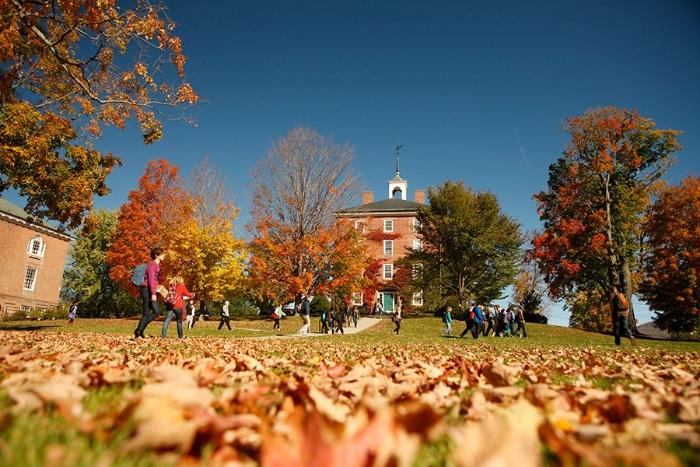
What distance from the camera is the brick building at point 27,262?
34.8 meters

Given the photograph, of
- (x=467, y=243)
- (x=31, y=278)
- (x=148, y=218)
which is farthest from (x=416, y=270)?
(x=31, y=278)

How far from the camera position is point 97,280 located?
146ft

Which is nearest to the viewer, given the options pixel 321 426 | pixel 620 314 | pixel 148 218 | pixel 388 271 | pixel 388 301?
pixel 321 426

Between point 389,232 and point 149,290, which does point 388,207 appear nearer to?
point 389,232

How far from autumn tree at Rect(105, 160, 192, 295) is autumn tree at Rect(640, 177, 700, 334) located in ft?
118

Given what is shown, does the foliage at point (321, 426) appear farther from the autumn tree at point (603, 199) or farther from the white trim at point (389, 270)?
the white trim at point (389, 270)

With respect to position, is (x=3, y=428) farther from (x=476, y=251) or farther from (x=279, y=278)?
(x=476, y=251)

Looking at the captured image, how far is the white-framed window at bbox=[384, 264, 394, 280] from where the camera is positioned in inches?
1877

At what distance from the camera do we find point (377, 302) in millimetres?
45031

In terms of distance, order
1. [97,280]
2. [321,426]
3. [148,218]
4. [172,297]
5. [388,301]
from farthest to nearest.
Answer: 1. [388,301]
2. [97,280]
3. [148,218]
4. [172,297]
5. [321,426]

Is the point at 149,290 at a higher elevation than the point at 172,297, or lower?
higher

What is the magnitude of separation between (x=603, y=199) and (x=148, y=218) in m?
35.4

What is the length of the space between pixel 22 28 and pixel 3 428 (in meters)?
11.6

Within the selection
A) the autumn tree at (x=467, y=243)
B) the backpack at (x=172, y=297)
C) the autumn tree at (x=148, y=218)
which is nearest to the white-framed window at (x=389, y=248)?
the autumn tree at (x=467, y=243)
